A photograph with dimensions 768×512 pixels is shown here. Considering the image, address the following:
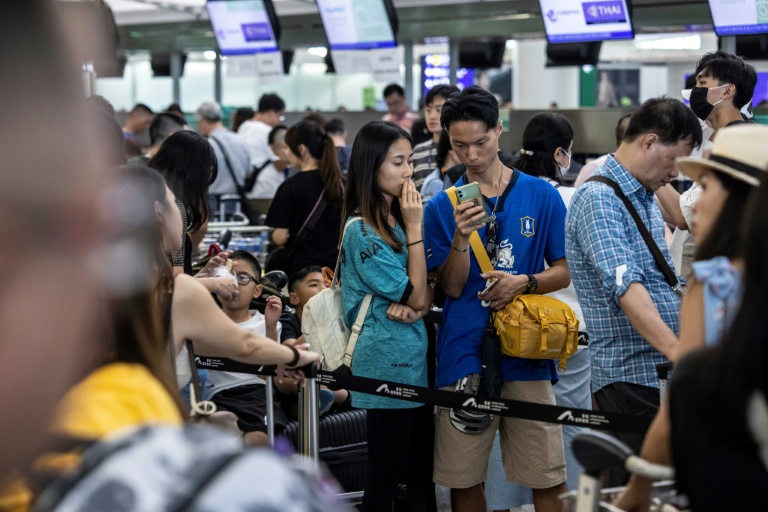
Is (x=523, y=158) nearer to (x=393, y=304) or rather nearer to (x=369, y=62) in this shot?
(x=393, y=304)

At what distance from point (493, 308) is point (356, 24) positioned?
9389 mm

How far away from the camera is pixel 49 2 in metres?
1.12

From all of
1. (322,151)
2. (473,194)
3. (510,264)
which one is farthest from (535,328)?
(322,151)

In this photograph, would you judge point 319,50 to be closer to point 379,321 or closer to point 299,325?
point 299,325

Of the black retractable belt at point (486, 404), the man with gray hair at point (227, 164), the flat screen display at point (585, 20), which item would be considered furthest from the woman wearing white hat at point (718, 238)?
the flat screen display at point (585, 20)

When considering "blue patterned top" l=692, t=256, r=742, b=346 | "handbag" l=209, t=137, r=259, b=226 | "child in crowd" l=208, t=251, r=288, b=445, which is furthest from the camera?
"handbag" l=209, t=137, r=259, b=226

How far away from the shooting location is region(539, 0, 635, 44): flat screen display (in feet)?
33.9

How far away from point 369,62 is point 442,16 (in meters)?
1.55

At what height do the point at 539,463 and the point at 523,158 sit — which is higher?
the point at 523,158

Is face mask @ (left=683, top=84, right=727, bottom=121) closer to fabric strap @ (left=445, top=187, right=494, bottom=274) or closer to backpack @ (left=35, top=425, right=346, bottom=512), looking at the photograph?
fabric strap @ (left=445, top=187, right=494, bottom=274)

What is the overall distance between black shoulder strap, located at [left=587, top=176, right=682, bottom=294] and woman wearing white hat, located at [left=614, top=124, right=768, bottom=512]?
1190mm

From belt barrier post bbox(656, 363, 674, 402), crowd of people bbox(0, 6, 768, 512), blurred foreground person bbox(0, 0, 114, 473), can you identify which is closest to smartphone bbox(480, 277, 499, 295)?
crowd of people bbox(0, 6, 768, 512)

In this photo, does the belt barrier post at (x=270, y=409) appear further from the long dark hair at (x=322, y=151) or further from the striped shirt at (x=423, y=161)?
the striped shirt at (x=423, y=161)

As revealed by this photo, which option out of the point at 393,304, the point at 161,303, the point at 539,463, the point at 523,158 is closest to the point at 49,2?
the point at 161,303
